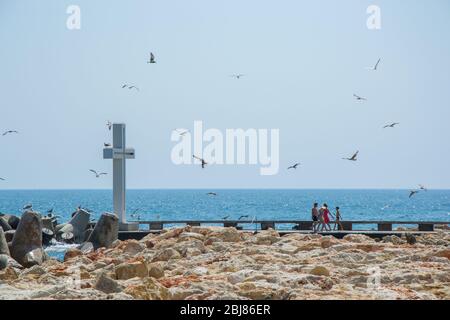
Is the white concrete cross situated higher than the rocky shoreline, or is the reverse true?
the white concrete cross

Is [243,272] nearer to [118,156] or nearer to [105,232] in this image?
[105,232]

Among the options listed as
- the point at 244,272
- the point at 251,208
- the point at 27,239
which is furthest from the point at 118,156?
the point at 251,208

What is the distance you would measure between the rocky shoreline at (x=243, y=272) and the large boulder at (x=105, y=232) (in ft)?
10.5

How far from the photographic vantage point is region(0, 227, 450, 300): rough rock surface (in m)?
12.3

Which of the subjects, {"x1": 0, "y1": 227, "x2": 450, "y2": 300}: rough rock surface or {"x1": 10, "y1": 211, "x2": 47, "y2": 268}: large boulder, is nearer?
{"x1": 0, "y1": 227, "x2": 450, "y2": 300}: rough rock surface

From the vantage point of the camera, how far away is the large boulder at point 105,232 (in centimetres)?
2511

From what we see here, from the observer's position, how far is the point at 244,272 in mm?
13992

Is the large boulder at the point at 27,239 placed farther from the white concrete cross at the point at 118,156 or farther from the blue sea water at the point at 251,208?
the blue sea water at the point at 251,208

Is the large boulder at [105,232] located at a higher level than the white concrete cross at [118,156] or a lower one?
lower

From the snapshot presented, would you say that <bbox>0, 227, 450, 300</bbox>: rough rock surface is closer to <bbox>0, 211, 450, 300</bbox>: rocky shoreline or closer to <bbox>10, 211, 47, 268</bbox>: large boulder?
<bbox>0, 211, 450, 300</bbox>: rocky shoreline

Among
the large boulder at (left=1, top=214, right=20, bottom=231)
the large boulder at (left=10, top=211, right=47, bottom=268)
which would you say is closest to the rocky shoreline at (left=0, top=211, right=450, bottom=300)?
the large boulder at (left=10, top=211, right=47, bottom=268)

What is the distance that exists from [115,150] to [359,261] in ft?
44.2

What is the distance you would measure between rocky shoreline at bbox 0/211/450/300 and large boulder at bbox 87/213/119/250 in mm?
3205

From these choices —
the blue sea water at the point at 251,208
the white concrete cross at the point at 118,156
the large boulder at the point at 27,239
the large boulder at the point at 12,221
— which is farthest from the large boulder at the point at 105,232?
the blue sea water at the point at 251,208
